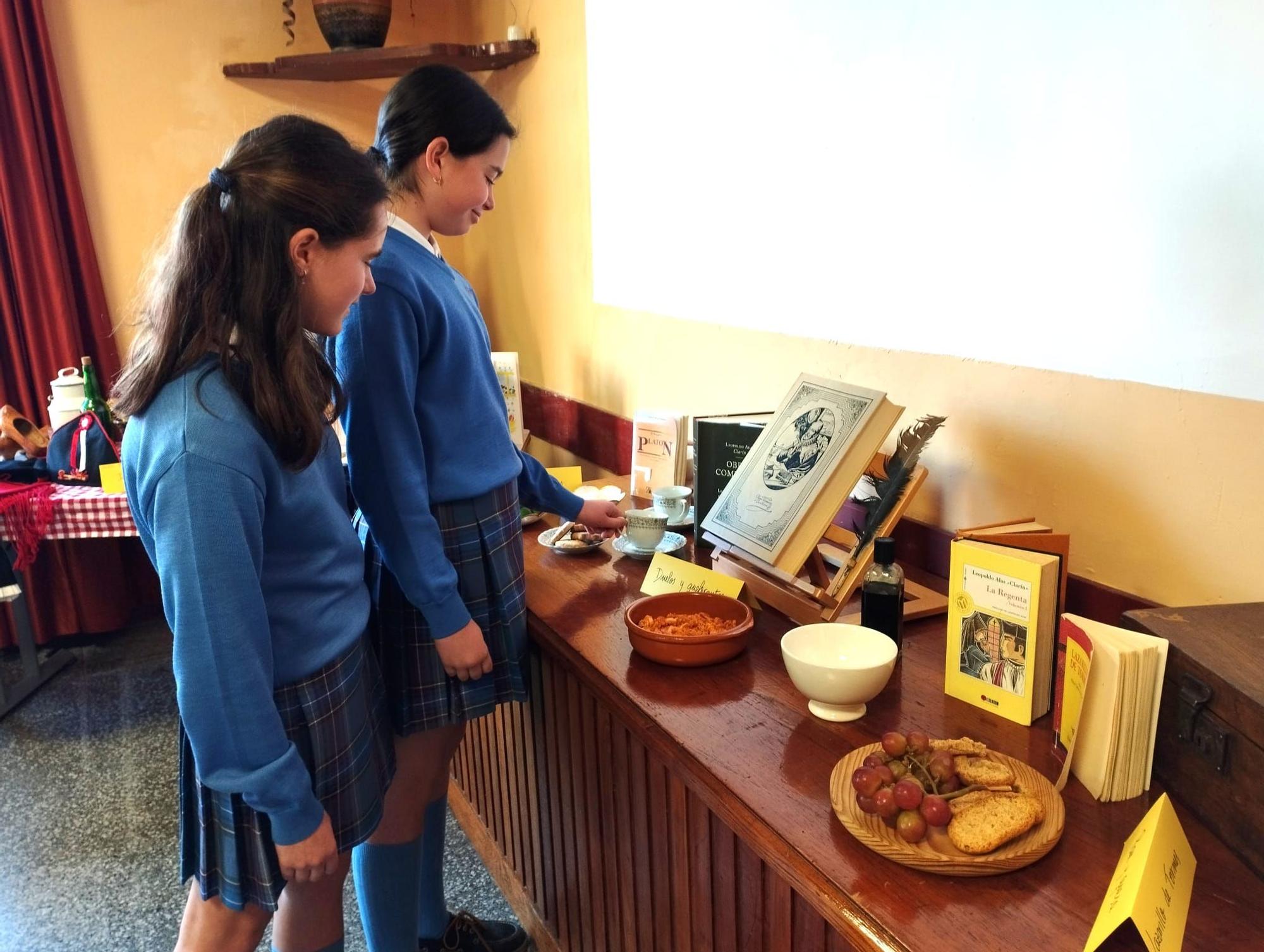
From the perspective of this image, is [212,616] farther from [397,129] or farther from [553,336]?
[553,336]

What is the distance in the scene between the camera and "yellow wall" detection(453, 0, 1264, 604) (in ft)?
3.52

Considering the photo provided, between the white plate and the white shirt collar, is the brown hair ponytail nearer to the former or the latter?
the white shirt collar

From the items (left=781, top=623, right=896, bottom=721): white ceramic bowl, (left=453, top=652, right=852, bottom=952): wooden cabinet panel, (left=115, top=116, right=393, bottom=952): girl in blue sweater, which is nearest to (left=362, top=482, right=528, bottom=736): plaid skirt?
(left=453, top=652, right=852, bottom=952): wooden cabinet panel

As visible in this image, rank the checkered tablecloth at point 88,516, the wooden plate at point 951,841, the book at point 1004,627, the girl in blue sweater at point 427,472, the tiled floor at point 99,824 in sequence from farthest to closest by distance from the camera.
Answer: the checkered tablecloth at point 88,516, the tiled floor at point 99,824, the girl in blue sweater at point 427,472, the book at point 1004,627, the wooden plate at point 951,841

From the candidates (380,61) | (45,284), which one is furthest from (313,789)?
(45,284)

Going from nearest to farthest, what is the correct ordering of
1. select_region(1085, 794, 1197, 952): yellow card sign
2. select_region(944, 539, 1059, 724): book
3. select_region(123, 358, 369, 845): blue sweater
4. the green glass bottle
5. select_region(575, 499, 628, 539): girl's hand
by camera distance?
select_region(1085, 794, 1197, 952): yellow card sign → select_region(123, 358, 369, 845): blue sweater → select_region(944, 539, 1059, 724): book → select_region(575, 499, 628, 539): girl's hand → the green glass bottle

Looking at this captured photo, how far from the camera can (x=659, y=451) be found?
1.89 meters

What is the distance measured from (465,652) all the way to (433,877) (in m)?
0.59

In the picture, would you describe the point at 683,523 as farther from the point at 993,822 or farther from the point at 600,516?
the point at 993,822

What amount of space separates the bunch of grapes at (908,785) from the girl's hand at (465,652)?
587mm

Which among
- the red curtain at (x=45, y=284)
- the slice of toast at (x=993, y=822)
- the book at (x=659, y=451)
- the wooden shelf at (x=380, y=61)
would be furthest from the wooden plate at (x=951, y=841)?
the red curtain at (x=45, y=284)

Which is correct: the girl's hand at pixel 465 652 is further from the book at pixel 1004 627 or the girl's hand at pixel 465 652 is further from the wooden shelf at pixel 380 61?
the wooden shelf at pixel 380 61

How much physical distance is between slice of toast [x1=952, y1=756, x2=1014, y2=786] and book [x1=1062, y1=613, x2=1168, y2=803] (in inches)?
3.3

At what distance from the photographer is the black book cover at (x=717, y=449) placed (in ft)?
5.03
